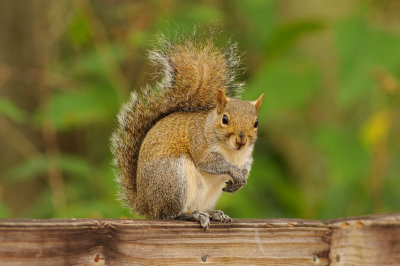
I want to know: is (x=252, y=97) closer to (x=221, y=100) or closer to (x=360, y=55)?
(x=360, y=55)

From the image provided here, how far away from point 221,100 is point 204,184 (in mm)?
210

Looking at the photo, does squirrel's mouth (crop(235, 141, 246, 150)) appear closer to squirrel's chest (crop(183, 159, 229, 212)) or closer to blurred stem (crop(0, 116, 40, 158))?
squirrel's chest (crop(183, 159, 229, 212))

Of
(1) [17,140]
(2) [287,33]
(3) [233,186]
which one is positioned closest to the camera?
(3) [233,186]

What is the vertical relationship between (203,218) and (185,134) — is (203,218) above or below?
A: below

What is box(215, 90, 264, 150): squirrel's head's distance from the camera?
1.62 m

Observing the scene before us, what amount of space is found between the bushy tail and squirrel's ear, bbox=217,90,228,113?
0.36 feet

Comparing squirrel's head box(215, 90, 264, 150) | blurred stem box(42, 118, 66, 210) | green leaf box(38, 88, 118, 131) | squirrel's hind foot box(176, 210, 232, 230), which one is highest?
green leaf box(38, 88, 118, 131)

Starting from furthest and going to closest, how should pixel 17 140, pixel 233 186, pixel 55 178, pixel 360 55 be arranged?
pixel 17 140 < pixel 360 55 < pixel 55 178 < pixel 233 186

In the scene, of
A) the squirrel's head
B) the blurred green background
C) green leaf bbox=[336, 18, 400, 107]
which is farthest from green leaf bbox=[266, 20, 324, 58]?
the squirrel's head

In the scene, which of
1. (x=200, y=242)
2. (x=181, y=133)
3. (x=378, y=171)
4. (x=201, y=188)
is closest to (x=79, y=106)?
(x=181, y=133)

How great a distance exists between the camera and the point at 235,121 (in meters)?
1.63

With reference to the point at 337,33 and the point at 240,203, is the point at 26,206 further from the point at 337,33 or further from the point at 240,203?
the point at 337,33

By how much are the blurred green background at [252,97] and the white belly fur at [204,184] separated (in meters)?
0.18

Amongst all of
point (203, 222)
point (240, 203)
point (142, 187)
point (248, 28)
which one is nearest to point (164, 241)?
point (203, 222)
